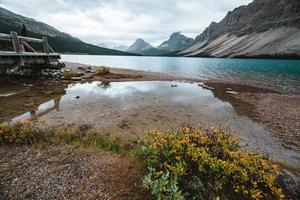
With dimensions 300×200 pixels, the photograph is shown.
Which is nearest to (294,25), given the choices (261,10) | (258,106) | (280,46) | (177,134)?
(280,46)

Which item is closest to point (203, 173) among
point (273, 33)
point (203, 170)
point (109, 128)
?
point (203, 170)

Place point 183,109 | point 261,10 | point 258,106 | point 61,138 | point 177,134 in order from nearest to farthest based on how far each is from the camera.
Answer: point 177,134, point 61,138, point 183,109, point 258,106, point 261,10

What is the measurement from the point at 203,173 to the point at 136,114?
7589 millimetres

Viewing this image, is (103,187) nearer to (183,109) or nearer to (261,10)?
(183,109)

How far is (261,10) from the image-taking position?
198 metres

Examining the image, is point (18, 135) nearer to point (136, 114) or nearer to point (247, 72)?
point (136, 114)

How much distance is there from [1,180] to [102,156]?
7.58 feet

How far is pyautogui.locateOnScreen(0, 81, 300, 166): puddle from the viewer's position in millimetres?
8623

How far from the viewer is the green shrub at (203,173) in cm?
356

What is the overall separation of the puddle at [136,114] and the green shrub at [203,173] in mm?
3473

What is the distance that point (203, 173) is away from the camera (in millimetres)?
4090

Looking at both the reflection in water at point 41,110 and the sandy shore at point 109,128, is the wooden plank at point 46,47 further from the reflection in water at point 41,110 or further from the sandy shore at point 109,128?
the reflection in water at point 41,110

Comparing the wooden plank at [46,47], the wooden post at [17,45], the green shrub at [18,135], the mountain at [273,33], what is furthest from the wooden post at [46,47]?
the mountain at [273,33]

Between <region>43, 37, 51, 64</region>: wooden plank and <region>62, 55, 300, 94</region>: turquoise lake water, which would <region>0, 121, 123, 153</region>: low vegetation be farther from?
<region>62, 55, 300, 94</region>: turquoise lake water
